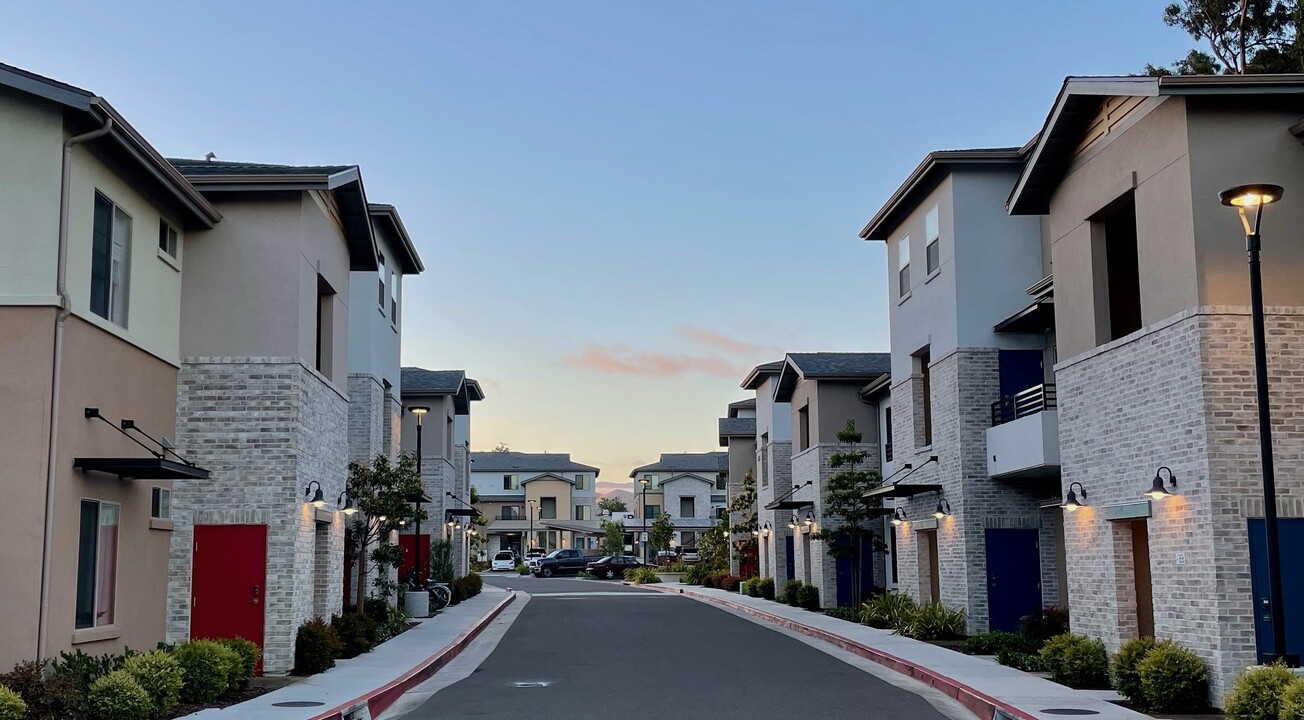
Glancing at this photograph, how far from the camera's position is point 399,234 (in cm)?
2911

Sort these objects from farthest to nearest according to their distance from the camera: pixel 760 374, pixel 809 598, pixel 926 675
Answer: pixel 760 374 → pixel 809 598 → pixel 926 675

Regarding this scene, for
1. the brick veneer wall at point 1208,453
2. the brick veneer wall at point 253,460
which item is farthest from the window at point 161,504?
A: the brick veneer wall at point 1208,453

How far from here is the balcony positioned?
2098cm

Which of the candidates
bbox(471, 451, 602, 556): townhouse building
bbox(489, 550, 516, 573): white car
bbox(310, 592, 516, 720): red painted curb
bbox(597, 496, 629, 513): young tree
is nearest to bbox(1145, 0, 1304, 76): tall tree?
bbox(310, 592, 516, 720): red painted curb

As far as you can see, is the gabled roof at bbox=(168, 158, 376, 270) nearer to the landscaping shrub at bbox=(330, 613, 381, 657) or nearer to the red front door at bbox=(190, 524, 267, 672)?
the red front door at bbox=(190, 524, 267, 672)

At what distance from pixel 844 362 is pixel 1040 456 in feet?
56.7

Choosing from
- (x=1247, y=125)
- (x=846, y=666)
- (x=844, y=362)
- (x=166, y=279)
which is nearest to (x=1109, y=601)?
(x=846, y=666)

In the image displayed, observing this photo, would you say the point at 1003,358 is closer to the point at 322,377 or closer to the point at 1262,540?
the point at 1262,540

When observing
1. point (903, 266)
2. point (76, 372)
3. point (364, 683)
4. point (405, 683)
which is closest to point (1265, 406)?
point (405, 683)

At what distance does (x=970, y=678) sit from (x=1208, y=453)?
491cm

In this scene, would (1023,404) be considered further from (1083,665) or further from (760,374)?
(760,374)

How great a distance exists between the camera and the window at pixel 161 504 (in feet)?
56.6

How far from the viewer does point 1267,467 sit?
1217 cm

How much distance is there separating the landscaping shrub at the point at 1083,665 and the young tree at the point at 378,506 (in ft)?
43.0
